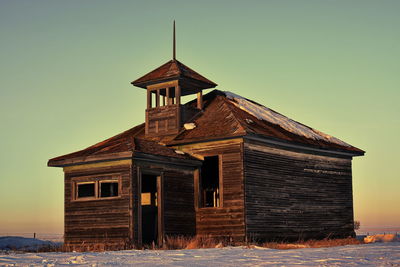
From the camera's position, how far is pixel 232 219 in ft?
90.6

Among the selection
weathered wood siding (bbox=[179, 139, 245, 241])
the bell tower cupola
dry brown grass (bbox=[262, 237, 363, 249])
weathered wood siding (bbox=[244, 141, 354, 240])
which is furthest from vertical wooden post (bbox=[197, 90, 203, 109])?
dry brown grass (bbox=[262, 237, 363, 249])

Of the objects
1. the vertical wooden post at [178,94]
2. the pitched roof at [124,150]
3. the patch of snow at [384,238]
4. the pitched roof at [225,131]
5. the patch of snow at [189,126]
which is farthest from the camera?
the patch of snow at [384,238]

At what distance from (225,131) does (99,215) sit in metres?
6.44

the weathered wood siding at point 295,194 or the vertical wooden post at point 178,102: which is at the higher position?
the vertical wooden post at point 178,102

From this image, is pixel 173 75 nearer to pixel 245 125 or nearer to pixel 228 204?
pixel 245 125

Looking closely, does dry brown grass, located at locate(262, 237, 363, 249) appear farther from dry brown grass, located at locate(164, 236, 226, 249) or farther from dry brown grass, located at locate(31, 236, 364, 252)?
dry brown grass, located at locate(164, 236, 226, 249)

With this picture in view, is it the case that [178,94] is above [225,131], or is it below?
above

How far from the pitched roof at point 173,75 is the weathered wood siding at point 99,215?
669cm

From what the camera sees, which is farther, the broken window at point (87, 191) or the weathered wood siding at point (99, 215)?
the broken window at point (87, 191)

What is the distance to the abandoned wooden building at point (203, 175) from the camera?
26125 mm

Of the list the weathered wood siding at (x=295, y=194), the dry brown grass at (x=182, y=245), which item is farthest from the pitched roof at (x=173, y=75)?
the dry brown grass at (x=182, y=245)

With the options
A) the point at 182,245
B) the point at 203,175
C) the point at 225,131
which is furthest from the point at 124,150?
the point at 203,175

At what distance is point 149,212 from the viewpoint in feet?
93.1

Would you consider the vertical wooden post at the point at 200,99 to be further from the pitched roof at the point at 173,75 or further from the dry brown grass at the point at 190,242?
the dry brown grass at the point at 190,242
